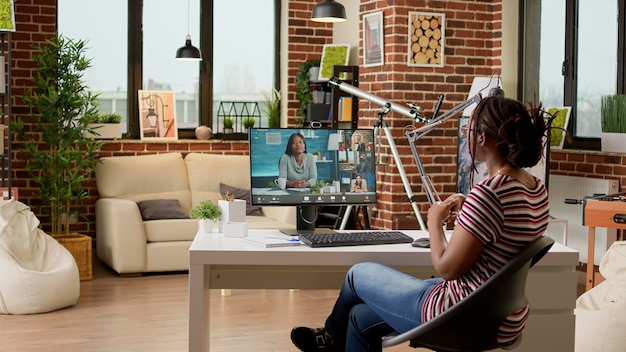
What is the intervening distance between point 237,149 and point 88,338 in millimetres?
3641

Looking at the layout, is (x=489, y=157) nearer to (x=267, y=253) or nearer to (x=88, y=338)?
(x=267, y=253)

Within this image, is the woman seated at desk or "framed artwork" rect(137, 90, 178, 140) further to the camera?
"framed artwork" rect(137, 90, 178, 140)

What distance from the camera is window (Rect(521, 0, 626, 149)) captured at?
6.80 meters

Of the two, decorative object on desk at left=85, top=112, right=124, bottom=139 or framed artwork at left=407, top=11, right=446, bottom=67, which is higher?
framed artwork at left=407, top=11, right=446, bottom=67

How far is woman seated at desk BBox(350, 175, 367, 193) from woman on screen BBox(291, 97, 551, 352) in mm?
956

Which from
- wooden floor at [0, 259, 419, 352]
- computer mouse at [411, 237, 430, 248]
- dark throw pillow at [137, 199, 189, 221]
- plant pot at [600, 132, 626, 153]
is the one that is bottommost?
wooden floor at [0, 259, 419, 352]

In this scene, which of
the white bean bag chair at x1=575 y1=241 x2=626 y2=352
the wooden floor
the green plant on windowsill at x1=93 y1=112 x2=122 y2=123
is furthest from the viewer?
the green plant on windowsill at x1=93 y1=112 x2=122 y2=123

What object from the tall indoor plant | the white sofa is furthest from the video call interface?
the tall indoor plant

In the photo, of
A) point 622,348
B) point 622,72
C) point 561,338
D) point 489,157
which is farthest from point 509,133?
point 622,72

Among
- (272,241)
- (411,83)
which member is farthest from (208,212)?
(411,83)

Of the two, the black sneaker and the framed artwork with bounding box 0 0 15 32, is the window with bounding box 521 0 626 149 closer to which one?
the black sneaker

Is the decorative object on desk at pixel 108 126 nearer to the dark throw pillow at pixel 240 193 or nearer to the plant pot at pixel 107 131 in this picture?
the plant pot at pixel 107 131

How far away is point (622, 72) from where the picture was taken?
22.0 ft

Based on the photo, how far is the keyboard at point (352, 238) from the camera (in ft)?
11.7
